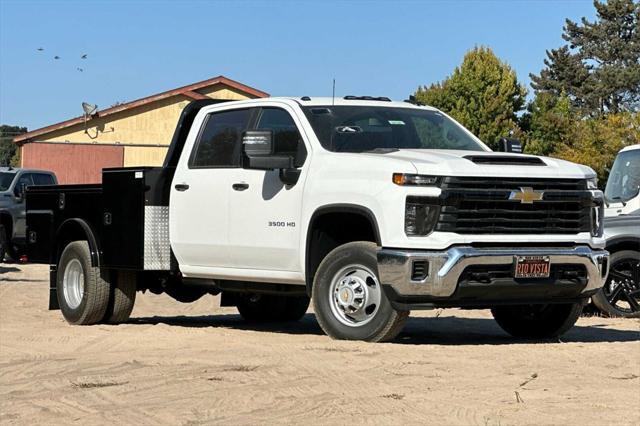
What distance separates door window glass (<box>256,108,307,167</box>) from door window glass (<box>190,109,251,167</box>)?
11.4 inches

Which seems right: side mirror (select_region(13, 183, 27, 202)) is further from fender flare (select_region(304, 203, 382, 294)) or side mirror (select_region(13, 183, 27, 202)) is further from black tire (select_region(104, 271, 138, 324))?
fender flare (select_region(304, 203, 382, 294))

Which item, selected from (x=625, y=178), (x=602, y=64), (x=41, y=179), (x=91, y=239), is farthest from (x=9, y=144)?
(x=91, y=239)

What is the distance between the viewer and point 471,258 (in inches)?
375

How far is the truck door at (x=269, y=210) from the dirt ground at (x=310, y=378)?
28.3 inches

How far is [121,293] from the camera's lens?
12820 millimetres

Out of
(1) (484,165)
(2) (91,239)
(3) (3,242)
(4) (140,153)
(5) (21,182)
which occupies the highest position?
(4) (140,153)

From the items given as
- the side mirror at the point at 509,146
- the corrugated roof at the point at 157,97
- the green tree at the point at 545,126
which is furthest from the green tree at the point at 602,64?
the side mirror at the point at 509,146

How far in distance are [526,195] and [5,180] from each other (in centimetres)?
1934

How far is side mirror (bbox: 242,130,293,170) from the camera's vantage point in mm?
10539

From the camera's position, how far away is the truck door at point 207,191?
36.8 feet

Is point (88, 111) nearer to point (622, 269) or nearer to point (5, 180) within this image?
point (5, 180)

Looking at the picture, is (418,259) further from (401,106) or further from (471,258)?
(401,106)

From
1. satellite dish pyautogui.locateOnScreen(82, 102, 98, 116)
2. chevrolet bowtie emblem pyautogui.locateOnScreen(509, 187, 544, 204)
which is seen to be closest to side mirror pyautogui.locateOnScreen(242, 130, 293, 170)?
chevrolet bowtie emblem pyautogui.locateOnScreen(509, 187, 544, 204)

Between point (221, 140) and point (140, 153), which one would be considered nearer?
point (221, 140)
